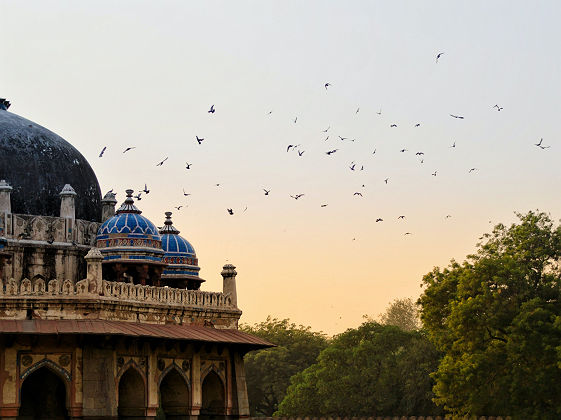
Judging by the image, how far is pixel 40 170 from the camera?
35312 millimetres

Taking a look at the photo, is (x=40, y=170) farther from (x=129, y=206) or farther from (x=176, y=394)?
(x=176, y=394)

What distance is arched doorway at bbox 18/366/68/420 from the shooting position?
108 feet

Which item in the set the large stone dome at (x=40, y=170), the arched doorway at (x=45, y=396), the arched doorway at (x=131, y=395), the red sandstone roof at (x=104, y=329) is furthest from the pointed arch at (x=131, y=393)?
the large stone dome at (x=40, y=170)

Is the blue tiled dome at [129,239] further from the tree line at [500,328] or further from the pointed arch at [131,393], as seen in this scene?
the tree line at [500,328]

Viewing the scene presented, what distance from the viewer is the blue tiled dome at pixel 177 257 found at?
3672 centimetres

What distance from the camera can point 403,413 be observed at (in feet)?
180

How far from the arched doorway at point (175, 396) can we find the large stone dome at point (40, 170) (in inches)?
253

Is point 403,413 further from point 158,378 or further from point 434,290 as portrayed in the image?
point 158,378

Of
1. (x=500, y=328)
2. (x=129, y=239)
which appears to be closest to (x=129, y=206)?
(x=129, y=239)

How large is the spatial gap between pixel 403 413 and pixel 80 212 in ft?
80.8

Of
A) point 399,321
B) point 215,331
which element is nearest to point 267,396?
point 399,321

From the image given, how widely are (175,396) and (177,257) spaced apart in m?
5.50

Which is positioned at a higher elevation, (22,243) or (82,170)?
(82,170)

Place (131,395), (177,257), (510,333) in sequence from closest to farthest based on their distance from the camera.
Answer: (131,395) < (177,257) < (510,333)
